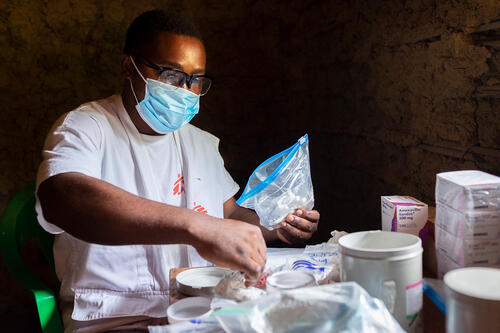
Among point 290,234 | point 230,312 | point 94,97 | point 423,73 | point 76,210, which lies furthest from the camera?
point 94,97

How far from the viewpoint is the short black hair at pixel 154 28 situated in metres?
1.46

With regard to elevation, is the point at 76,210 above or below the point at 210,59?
below

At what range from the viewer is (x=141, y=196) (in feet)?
4.64

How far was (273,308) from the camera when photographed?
604 mm

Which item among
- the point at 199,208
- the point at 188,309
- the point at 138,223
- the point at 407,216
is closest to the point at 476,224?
the point at 407,216

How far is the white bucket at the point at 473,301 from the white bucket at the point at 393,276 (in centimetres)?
6

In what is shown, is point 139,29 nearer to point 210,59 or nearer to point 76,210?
point 76,210

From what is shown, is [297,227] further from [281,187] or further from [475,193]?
[475,193]

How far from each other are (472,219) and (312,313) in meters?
0.39

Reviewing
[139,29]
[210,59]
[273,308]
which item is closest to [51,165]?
[139,29]

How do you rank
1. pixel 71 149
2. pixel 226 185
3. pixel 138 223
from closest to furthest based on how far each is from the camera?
pixel 138 223
pixel 71 149
pixel 226 185

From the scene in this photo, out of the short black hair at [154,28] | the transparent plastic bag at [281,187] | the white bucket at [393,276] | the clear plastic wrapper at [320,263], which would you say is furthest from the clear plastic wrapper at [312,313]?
the short black hair at [154,28]

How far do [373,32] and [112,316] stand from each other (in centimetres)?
175

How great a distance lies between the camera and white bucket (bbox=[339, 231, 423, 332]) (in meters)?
0.66
